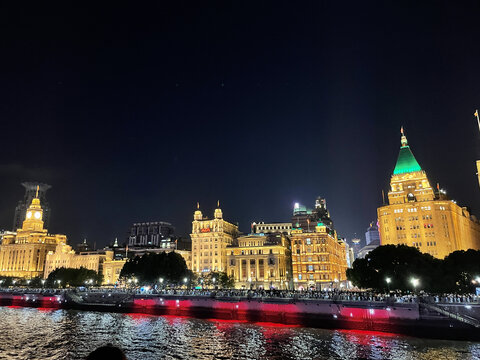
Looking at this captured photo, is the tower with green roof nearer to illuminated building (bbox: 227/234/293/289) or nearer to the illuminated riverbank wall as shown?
illuminated building (bbox: 227/234/293/289)

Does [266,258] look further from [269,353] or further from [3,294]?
[269,353]

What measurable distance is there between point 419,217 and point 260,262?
7491cm

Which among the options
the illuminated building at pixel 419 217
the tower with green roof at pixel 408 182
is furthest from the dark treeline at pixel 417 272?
the tower with green roof at pixel 408 182

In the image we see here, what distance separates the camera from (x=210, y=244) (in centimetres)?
18200

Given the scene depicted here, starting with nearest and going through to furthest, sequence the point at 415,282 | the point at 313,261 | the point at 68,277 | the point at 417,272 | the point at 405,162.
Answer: the point at 415,282, the point at 417,272, the point at 313,261, the point at 68,277, the point at 405,162

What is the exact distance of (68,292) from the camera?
11688cm

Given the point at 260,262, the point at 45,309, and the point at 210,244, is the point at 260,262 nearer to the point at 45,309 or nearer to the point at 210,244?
the point at 210,244

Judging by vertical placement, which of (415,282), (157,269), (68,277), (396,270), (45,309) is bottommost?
(45,309)

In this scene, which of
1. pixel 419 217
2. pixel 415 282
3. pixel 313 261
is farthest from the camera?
pixel 419 217

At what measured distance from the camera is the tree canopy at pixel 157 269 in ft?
429


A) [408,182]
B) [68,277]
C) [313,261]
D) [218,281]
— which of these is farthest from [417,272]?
[68,277]

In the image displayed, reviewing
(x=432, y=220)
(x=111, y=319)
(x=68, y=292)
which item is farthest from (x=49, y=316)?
(x=432, y=220)

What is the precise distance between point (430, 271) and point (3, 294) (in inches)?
5595

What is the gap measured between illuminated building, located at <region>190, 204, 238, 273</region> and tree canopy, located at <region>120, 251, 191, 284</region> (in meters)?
40.1
